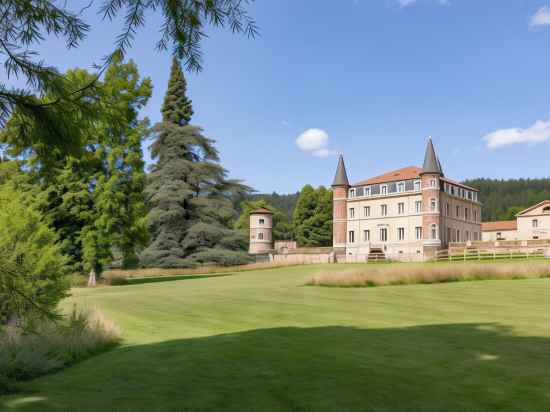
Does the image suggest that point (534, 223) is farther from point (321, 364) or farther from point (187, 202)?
point (321, 364)

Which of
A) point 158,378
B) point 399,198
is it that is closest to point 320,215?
point 399,198

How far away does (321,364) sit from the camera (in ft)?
21.6

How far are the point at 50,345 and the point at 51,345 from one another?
0.03 meters

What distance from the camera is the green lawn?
16.9ft

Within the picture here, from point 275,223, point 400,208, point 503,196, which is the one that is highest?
point 503,196

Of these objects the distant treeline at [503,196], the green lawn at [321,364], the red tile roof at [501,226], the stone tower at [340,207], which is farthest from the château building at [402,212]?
the distant treeline at [503,196]

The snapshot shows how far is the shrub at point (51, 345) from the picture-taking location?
737 centimetres

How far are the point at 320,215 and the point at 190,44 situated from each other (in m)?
70.9

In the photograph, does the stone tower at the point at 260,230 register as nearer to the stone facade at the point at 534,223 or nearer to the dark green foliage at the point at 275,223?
the dark green foliage at the point at 275,223

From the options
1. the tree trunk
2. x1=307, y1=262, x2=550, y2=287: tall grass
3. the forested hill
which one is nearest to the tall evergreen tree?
the tree trunk

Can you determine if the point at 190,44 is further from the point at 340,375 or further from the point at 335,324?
the point at 335,324

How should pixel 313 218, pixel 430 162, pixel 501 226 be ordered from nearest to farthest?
pixel 430 162 → pixel 313 218 → pixel 501 226

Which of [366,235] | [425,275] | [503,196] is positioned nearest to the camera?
[425,275]

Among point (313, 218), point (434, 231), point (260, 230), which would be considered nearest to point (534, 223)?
point (434, 231)
